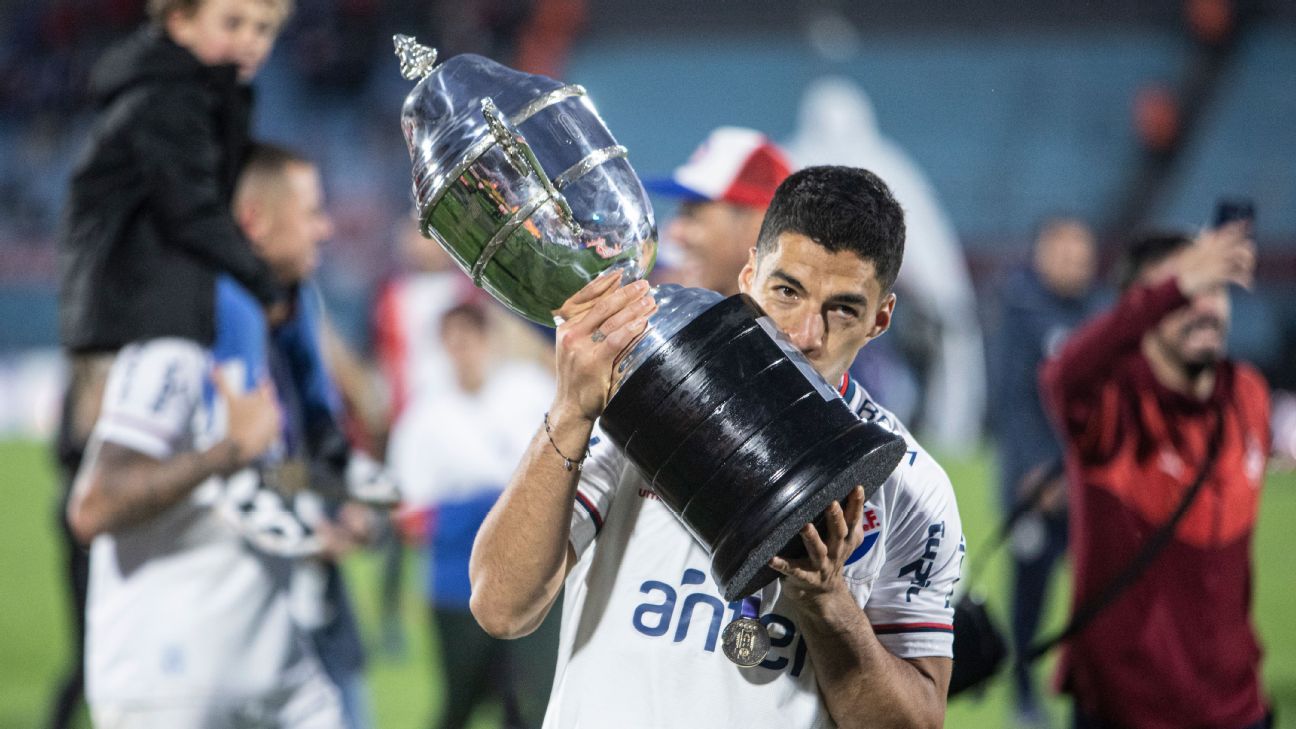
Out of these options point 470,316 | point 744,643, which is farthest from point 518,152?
point 470,316

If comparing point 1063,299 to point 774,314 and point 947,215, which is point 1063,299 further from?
point 947,215

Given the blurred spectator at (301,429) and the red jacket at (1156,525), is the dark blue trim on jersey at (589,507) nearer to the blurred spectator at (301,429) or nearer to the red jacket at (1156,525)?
the blurred spectator at (301,429)

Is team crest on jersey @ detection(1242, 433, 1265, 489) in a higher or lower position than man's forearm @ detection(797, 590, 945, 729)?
lower

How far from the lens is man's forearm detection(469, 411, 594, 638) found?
1.81m

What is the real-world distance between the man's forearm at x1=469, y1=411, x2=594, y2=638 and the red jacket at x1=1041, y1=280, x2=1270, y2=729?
2409 millimetres

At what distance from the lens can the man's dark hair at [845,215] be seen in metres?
1.95

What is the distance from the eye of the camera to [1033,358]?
705cm

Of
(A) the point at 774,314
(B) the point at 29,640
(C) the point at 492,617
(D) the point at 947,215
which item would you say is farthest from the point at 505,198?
(D) the point at 947,215

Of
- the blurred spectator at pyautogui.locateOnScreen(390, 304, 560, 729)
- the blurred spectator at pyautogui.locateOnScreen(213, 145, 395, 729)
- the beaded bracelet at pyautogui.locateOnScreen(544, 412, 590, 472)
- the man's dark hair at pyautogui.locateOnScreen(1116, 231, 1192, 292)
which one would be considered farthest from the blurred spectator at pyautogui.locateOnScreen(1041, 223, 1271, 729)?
the beaded bracelet at pyautogui.locateOnScreen(544, 412, 590, 472)

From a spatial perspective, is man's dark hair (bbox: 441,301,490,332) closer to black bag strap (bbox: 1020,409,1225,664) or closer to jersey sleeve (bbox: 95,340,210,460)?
jersey sleeve (bbox: 95,340,210,460)

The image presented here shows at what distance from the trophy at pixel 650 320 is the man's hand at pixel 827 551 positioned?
0.07 ft

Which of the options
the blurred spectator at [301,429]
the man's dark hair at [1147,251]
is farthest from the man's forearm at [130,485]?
the man's dark hair at [1147,251]

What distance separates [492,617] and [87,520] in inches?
57.0

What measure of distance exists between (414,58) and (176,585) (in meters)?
1.66
